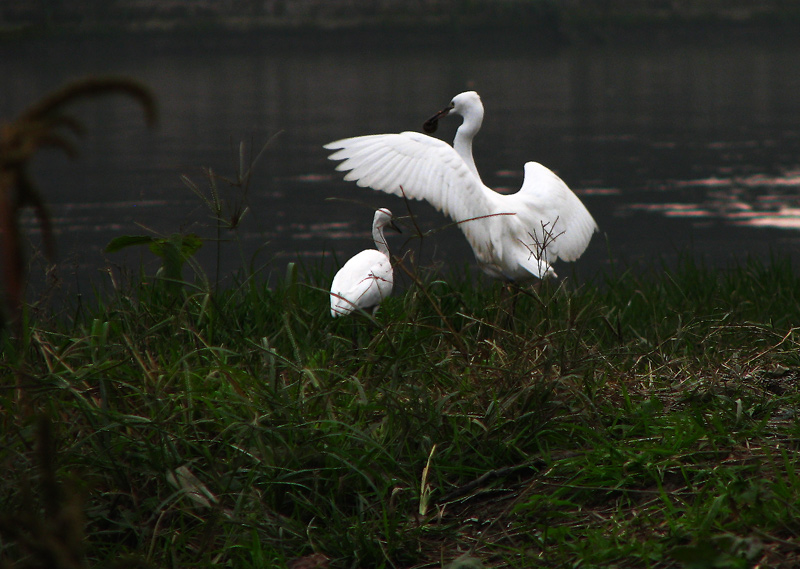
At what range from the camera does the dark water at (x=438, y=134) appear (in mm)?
12055

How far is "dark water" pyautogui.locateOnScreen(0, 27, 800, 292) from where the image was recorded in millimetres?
12055

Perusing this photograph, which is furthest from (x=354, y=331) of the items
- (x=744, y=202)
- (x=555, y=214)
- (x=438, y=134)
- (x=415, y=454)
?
(x=438, y=134)

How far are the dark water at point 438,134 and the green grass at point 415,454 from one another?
2.39 ft

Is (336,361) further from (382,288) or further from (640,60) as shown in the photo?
(640,60)

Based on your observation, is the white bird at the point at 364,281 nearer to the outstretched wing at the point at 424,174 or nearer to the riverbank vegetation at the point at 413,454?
the outstretched wing at the point at 424,174

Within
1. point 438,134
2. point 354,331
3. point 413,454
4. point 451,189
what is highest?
point 451,189

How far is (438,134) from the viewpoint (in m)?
23.2

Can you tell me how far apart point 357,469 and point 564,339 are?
3.01 feet

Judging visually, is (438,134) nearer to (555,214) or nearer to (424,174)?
(555,214)

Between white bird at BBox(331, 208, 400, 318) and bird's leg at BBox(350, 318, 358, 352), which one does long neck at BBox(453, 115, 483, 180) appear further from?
bird's leg at BBox(350, 318, 358, 352)

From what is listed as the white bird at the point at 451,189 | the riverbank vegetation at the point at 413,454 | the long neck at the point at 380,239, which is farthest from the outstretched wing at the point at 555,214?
the riverbank vegetation at the point at 413,454

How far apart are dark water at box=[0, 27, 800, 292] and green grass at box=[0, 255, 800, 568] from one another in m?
0.73

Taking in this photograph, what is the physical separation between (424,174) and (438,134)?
18463 mm

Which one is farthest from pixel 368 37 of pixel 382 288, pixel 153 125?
pixel 153 125
